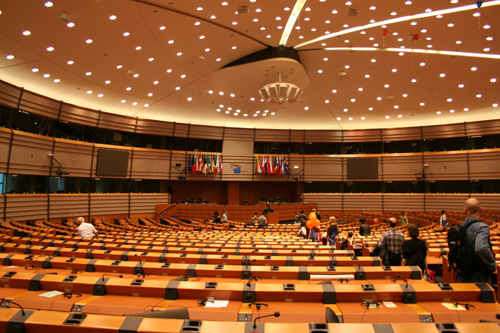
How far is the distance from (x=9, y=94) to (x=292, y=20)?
1328 centimetres

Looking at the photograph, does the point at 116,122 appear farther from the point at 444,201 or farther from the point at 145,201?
the point at 444,201

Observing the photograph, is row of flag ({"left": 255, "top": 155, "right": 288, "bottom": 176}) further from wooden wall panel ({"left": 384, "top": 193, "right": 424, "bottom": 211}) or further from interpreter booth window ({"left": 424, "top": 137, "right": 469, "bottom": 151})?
interpreter booth window ({"left": 424, "top": 137, "right": 469, "bottom": 151})

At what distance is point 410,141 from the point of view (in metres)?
24.4

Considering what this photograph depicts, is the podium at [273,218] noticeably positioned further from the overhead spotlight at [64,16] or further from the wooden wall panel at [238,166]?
the overhead spotlight at [64,16]

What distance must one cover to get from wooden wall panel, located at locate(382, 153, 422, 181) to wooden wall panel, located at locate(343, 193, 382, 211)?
1774mm

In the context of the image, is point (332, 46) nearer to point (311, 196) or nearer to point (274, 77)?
point (274, 77)

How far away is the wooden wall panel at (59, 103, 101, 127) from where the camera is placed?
17.4 meters

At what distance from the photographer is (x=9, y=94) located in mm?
14289

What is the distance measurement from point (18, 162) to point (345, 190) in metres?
21.8

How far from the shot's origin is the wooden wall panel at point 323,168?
24812mm

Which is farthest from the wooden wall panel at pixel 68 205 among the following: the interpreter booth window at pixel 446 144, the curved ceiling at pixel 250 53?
the interpreter booth window at pixel 446 144

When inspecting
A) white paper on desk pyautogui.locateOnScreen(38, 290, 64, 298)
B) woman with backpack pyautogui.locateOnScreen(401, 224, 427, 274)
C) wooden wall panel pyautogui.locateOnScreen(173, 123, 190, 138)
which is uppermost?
wooden wall panel pyautogui.locateOnScreen(173, 123, 190, 138)

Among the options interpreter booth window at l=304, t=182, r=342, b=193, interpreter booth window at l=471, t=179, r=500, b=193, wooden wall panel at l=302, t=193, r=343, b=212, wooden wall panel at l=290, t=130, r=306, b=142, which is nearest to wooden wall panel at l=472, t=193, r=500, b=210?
interpreter booth window at l=471, t=179, r=500, b=193

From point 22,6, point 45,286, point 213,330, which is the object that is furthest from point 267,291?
point 22,6
